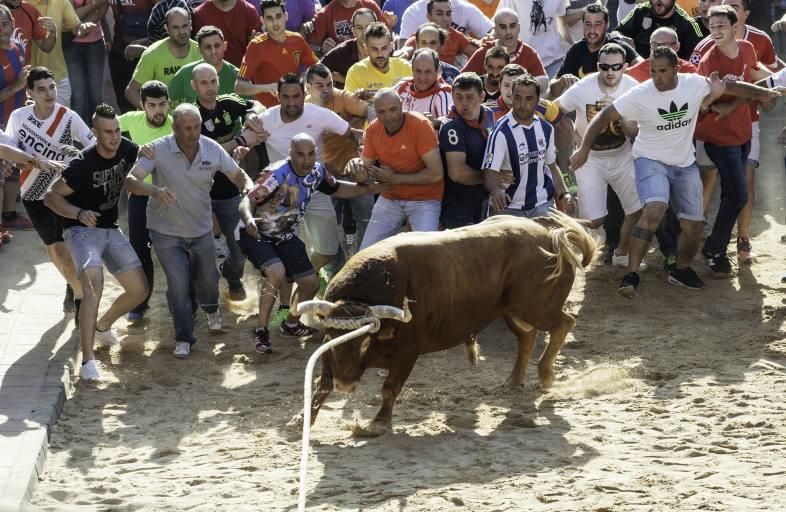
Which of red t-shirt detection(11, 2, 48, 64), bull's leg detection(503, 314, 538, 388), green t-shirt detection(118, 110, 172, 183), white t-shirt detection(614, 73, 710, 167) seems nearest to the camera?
bull's leg detection(503, 314, 538, 388)

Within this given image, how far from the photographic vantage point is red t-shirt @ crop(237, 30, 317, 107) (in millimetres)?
12945

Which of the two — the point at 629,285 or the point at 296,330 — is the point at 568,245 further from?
the point at 296,330

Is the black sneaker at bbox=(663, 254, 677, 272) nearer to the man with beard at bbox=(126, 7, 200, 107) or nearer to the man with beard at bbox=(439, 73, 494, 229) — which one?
the man with beard at bbox=(439, 73, 494, 229)

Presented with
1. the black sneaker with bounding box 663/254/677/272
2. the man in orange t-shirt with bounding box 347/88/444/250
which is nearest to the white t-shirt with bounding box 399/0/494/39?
the man in orange t-shirt with bounding box 347/88/444/250

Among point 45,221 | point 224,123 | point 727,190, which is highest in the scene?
point 224,123

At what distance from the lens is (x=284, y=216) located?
10.8 metres

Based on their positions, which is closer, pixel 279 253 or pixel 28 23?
pixel 279 253

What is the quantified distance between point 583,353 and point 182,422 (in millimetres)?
3307

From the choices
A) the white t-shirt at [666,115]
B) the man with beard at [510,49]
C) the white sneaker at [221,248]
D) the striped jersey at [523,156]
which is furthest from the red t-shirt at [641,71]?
the white sneaker at [221,248]

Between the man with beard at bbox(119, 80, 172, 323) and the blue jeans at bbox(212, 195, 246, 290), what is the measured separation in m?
0.66

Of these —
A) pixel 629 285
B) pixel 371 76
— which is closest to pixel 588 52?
pixel 371 76

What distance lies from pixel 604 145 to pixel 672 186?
71 cm

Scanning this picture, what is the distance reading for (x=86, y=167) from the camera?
10.3 metres

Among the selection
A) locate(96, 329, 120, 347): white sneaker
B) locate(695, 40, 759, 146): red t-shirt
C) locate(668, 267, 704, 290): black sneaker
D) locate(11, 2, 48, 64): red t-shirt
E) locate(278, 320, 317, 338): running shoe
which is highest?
locate(11, 2, 48, 64): red t-shirt
